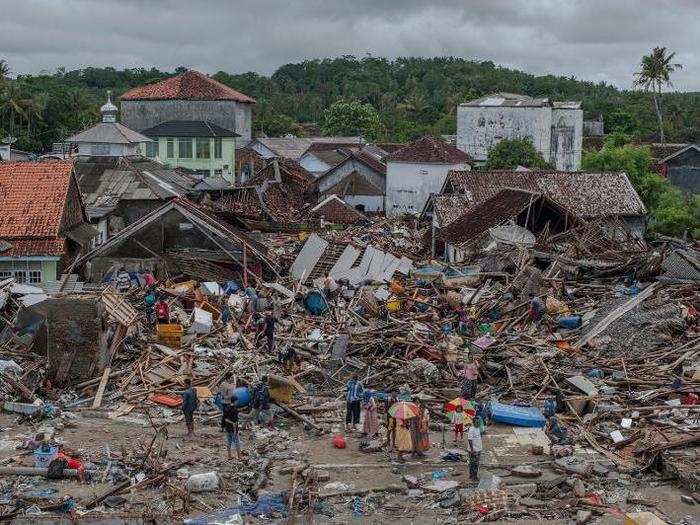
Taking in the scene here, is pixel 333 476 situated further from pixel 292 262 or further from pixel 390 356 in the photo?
pixel 292 262

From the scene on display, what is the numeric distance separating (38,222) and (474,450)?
16280 millimetres

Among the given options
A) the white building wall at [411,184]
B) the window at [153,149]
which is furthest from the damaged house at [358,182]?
the window at [153,149]

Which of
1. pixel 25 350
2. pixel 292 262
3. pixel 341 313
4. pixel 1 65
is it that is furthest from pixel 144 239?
pixel 1 65

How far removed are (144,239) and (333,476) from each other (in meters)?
15.7

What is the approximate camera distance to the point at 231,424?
576 inches

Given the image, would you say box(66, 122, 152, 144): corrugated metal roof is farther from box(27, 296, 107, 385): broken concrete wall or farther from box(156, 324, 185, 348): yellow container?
box(27, 296, 107, 385): broken concrete wall

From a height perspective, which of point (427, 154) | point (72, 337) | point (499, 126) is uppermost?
point (499, 126)

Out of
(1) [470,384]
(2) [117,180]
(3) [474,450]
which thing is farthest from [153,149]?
(3) [474,450]

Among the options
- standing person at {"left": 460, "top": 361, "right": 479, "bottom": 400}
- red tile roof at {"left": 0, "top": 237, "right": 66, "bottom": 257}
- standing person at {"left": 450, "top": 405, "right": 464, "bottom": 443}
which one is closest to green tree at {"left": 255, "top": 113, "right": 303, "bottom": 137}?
red tile roof at {"left": 0, "top": 237, "right": 66, "bottom": 257}

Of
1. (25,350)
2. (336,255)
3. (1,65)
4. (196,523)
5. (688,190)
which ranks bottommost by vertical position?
(196,523)

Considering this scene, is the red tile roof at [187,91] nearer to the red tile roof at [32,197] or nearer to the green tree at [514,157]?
the green tree at [514,157]

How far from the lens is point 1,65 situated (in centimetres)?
6819

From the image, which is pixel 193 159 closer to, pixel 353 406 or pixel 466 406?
pixel 353 406

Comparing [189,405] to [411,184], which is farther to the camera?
[411,184]
